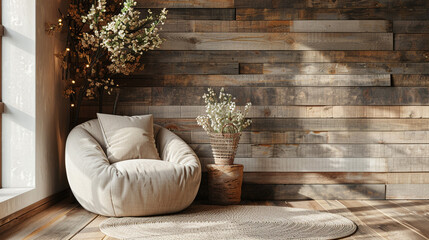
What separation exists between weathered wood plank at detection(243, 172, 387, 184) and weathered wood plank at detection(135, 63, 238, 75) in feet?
3.60

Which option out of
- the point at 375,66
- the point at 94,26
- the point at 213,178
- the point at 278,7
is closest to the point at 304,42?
the point at 278,7

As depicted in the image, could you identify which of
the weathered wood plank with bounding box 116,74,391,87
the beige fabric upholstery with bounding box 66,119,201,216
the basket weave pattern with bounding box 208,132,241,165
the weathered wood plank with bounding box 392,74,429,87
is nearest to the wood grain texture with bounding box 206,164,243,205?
the basket weave pattern with bounding box 208,132,241,165

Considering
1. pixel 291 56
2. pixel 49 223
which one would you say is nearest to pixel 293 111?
pixel 291 56

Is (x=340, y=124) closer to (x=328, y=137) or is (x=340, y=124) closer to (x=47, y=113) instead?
(x=328, y=137)

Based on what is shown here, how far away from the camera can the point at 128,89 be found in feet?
14.6

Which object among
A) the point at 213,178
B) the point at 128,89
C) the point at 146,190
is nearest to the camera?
the point at 146,190

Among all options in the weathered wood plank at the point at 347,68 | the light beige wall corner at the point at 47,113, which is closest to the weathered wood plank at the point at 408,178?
the weathered wood plank at the point at 347,68

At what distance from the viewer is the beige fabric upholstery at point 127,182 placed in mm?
3324

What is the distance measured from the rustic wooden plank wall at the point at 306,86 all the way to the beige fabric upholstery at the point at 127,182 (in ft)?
2.94

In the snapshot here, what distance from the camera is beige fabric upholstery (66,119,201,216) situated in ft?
10.9

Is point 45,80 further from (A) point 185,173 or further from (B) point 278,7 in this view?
(B) point 278,7

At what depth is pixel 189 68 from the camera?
176 inches

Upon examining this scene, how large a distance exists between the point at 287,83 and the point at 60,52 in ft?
7.45

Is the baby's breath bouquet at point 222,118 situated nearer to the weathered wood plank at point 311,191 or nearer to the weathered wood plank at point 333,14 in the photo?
the weathered wood plank at point 311,191
